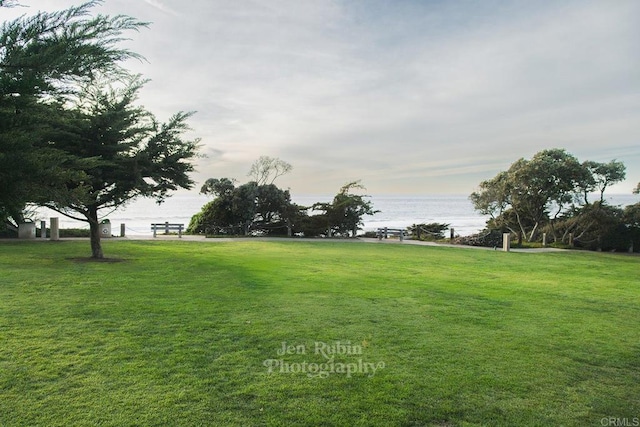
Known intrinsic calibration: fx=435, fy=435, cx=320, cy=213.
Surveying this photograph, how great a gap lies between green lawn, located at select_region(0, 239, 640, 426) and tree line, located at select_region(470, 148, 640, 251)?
15418 mm

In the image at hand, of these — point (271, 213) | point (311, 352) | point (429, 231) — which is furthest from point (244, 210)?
point (311, 352)

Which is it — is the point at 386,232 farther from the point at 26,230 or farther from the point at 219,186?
the point at 26,230

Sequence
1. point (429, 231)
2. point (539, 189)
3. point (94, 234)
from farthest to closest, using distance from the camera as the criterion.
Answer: point (429, 231) → point (539, 189) → point (94, 234)

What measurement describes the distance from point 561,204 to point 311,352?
23952 mm

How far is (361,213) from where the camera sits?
2711 cm

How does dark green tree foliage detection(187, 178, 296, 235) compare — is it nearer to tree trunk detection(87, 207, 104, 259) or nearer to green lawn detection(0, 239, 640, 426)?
tree trunk detection(87, 207, 104, 259)

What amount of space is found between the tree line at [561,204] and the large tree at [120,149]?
1791 centimetres

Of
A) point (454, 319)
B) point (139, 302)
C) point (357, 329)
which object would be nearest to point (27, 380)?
point (139, 302)

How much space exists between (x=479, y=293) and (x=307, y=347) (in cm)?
484

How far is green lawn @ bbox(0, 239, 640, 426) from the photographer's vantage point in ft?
11.3

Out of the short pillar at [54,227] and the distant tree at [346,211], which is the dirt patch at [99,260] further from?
the distant tree at [346,211]

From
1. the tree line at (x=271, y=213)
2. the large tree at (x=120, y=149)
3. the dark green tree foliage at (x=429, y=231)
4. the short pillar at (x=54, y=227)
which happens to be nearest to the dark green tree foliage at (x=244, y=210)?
the tree line at (x=271, y=213)

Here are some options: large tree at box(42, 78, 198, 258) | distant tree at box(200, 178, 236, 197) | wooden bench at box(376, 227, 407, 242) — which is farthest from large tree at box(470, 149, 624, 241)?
large tree at box(42, 78, 198, 258)

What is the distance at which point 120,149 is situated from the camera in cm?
1292
